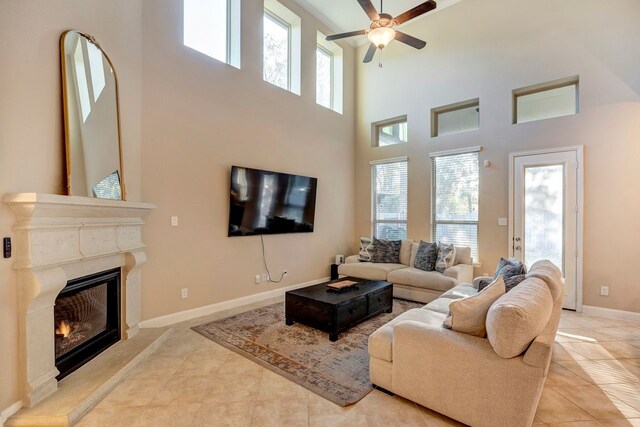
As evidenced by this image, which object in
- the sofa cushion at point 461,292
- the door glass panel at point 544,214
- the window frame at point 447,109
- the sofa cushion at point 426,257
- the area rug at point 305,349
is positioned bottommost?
the area rug at point 305,349

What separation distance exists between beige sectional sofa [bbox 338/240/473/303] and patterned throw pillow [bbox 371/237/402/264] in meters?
0.09

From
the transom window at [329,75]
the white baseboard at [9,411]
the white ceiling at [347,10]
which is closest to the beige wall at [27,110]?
the white baseboard at [9,411]

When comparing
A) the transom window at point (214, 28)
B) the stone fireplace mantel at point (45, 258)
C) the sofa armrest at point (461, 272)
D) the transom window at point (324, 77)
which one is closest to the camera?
the stone fireplace mantel at point (45, 258)

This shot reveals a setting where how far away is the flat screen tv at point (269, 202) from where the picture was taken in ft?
14.1

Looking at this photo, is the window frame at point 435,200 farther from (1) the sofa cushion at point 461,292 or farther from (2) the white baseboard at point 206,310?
(2) the white baseboard at point 206,310

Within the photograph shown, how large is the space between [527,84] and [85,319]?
6196mm

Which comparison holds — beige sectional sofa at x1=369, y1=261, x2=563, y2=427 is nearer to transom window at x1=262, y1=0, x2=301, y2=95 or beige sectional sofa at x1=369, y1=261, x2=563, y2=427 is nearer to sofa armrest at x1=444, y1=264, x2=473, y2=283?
sofa armrest at x1=444, y1=264, x2=473, y2=283

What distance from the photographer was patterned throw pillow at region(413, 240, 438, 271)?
187 inches

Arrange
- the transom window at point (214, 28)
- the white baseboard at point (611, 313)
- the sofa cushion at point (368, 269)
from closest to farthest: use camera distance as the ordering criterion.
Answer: the white baseboard at point (611, 313), the transom window at point (214, 28), the sofa cushion at point (368, 269)

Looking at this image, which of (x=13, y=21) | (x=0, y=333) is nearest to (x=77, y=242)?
(x=0, y=333)

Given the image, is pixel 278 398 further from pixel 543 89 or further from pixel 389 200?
pixel 543 89

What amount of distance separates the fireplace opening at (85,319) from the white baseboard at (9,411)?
1.03 feet

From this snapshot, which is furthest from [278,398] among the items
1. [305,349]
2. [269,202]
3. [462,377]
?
[269,202]

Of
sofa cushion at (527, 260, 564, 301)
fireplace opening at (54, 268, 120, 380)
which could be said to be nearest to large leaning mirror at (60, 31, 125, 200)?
fireplace opening at (54, 268, 120, 380)
